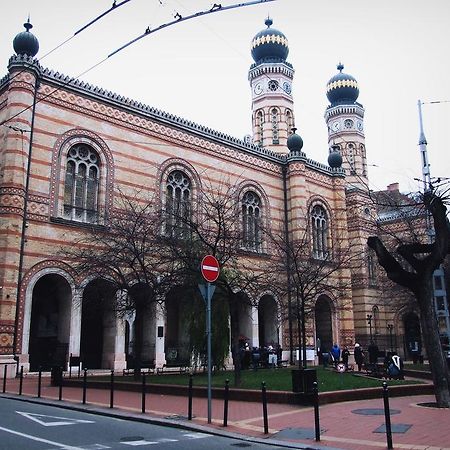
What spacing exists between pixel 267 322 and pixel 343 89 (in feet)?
86.6

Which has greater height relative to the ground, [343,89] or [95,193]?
[343,89]

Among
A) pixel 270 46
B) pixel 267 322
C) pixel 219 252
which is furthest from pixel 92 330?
pixel 270 46

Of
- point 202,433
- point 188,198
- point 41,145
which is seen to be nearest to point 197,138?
point 188,198

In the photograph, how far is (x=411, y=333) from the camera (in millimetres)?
42625

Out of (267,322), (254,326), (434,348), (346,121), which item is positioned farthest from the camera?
(346,121)

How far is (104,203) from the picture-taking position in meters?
24.4

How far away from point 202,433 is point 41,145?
16.9 metres

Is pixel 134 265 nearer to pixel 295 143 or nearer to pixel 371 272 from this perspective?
pixel 295 143

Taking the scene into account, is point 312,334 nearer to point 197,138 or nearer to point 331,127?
point 197,138

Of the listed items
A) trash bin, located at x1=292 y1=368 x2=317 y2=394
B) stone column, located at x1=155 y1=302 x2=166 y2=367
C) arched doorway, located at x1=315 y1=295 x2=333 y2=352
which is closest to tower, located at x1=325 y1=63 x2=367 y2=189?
arched doorway, located at x1=315 y1=295 x2=333 y2=352

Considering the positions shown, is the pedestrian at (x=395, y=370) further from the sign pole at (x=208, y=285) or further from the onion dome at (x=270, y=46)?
the onion dome at (x=270, y=46)

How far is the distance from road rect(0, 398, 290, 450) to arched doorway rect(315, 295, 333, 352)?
26.7m

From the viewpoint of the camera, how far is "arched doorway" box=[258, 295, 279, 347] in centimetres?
3281

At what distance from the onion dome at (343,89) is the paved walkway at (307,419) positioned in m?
38.8
